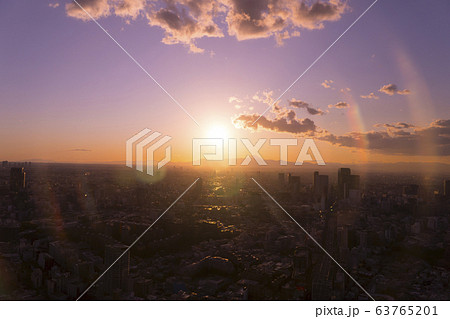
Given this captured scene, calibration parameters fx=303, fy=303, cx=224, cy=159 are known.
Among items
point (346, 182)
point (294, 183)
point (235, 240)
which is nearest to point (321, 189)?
point (346, 182)

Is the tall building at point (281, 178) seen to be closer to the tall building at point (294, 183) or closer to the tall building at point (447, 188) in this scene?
the tall building at point (294, 183)

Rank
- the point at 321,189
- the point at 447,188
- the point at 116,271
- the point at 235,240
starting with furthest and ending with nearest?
the point at 321,189, the point at 447,188, the point at 235,240, the point at 116,271

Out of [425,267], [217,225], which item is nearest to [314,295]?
[425,267]

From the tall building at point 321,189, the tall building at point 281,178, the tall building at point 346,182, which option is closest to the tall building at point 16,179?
the tall building at point 281,178

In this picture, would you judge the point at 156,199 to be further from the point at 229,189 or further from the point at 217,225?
the point at 217,225

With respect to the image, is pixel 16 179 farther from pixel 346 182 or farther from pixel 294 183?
pixel 346 182

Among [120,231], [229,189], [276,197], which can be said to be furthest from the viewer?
[229,189]
